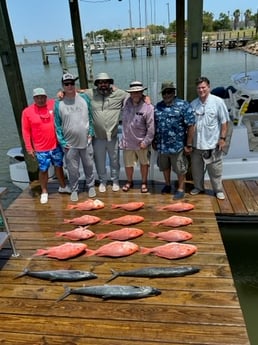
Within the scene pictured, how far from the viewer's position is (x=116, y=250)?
330 centimetres

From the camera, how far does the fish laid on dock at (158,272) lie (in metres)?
2.94

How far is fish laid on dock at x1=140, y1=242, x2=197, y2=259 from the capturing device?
3.19 m

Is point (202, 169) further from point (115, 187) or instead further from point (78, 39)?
point (78, 39)

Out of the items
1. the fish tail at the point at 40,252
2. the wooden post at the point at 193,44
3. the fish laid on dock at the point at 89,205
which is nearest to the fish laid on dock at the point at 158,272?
the fish tail at the point at 40,252

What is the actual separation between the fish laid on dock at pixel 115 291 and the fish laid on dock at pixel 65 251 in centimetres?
50

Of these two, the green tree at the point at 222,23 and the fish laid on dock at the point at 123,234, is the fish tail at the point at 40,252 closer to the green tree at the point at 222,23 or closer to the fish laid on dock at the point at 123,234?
the fish laid on dock at the point at 123,234

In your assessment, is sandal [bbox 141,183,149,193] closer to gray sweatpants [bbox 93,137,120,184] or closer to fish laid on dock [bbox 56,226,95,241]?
gray sweatpants [bbox 93,137,120,184]

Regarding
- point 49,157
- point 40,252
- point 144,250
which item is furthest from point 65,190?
point 144,250

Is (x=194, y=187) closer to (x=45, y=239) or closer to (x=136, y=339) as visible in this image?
(x=45, y=239)

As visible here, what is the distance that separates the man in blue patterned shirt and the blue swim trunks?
4.12 feet

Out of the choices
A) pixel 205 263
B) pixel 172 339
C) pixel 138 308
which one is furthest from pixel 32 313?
pixel 205 263

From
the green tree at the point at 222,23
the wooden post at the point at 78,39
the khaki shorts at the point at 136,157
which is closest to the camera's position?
the khaki shorts at the point at 136,157

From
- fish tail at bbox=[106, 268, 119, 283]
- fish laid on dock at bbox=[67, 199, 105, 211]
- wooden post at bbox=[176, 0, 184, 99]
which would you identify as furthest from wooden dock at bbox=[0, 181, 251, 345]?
wooden post at bbox=[176, 0, 184, 99]

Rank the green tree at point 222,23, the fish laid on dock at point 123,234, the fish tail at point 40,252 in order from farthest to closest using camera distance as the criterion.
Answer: the green tree at point 222,23, the fish laid on dock at point 123,234, the fish tail at point 40,252
